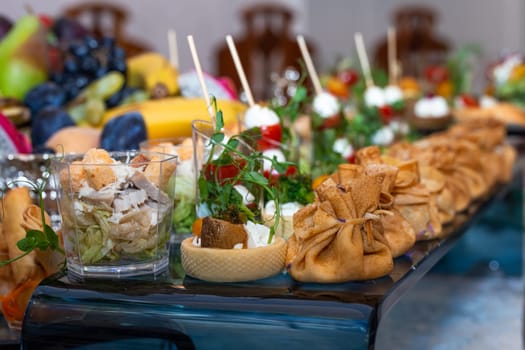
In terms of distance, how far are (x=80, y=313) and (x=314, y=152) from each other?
795 mm

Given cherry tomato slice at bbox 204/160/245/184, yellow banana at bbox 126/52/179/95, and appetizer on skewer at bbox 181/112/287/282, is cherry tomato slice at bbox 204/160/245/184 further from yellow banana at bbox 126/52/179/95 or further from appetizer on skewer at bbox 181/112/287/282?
yellow banana at bbox 126/52/179/95

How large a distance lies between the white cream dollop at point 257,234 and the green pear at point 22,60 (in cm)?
103

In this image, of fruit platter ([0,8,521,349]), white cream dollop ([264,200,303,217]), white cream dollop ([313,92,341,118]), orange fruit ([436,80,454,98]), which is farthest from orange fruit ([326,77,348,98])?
white cream dollop ([264,200,303,217])

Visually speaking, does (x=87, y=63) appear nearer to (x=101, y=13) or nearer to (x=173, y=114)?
(x=173, y=114)

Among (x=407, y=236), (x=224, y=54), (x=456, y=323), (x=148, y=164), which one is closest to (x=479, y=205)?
(x=456, y=323)

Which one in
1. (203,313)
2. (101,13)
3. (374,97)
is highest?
(101,13)

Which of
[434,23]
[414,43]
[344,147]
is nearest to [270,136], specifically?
[344,147]

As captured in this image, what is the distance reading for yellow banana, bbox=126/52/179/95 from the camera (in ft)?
6.56

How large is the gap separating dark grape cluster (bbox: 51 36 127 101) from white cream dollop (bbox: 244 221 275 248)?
0.99 metres

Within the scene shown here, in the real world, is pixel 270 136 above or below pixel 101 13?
below

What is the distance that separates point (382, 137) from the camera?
1930 millimetres

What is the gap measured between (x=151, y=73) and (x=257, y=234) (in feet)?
3.72

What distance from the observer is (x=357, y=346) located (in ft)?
2.80

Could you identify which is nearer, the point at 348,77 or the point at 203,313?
the point at 203,313
